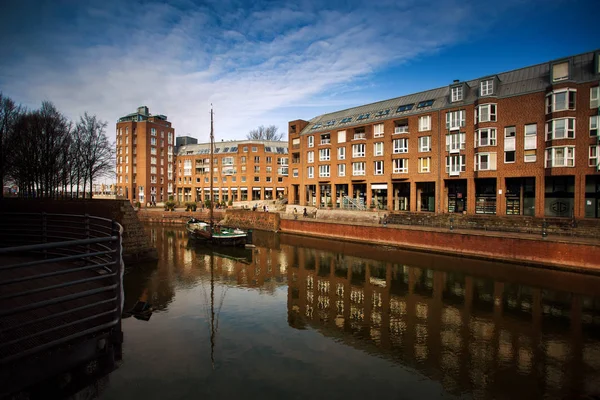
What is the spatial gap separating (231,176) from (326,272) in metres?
62.3

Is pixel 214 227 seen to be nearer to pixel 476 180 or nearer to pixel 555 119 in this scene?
pixel 476 180

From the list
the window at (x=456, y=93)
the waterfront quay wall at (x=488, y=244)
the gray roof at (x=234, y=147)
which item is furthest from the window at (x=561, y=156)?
the gray roof at (x=234, y=147)

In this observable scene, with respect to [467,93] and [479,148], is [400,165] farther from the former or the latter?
[467,93]

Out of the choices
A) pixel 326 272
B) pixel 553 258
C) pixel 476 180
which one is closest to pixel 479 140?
pixel 476 180

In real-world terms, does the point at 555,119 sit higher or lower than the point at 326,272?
higher

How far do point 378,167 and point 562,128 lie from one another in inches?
807

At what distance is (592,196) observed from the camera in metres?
31.5

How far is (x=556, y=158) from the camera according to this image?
3152 centimetres

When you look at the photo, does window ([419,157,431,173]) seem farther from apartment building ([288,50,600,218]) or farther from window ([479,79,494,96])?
window ([479,79,494,96])

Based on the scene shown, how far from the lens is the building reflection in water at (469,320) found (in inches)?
408

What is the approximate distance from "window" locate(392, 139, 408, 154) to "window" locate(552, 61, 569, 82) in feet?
53.3

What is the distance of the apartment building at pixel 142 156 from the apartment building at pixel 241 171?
24.1ft

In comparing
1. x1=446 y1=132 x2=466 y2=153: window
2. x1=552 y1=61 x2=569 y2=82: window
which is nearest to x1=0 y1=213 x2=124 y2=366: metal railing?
x1=446 y1=132 x2=466 y2=153: window

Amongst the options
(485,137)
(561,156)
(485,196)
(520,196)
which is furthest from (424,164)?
(561,156)
